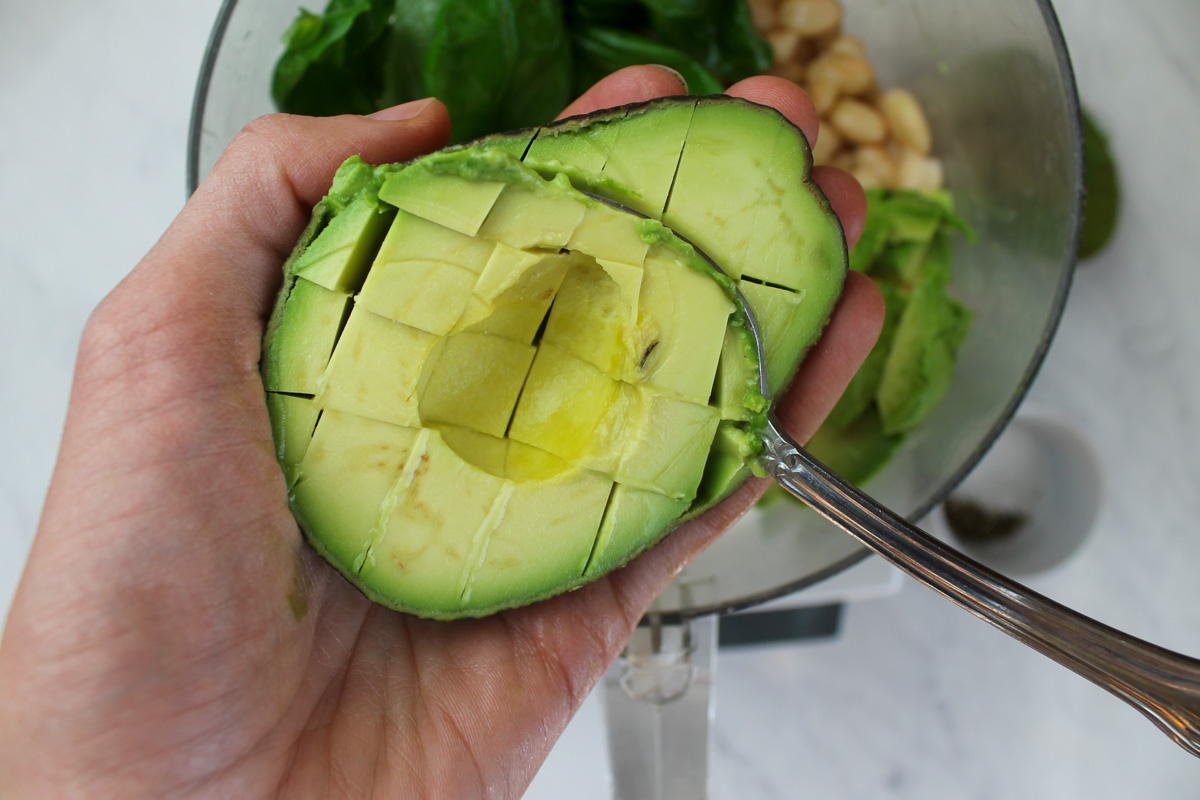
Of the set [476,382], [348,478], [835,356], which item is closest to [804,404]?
[835,356]

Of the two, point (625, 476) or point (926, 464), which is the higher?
point (625, 476)

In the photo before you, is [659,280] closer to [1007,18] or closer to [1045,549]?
[1007,18]

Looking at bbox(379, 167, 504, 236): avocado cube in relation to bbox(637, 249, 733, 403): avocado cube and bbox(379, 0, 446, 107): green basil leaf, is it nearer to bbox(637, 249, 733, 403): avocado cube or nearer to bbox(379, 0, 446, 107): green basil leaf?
bbox(637, 249, 733, 403): avocado cube

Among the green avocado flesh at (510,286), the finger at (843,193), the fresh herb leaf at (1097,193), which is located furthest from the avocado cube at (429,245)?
the fresh herb leaf at (1097,193)

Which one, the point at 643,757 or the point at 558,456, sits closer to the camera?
the point at 558,456

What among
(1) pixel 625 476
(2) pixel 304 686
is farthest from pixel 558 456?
(2) pixel 304 686

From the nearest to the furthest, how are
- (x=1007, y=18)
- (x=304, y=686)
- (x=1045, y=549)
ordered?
(x=304, y=686)
(x=1007, y=18)
(x=1045, y=549)

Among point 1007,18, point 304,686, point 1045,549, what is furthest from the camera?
point 1045,549

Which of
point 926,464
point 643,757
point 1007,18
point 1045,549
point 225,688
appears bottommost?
point 643,757

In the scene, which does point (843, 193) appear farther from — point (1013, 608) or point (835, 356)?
point (1013, 608)
